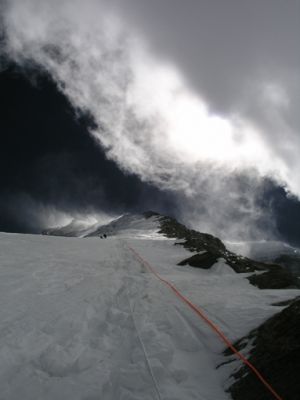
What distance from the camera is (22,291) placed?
30.4ft

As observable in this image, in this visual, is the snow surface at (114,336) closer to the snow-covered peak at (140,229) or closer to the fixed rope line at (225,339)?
the fixed rope line at (225,339)

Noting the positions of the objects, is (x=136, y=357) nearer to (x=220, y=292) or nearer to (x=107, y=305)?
(x=107, y=305)

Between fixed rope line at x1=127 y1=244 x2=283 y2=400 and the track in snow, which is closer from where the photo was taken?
fixed rope line at x1=127 y1=244 x2=283 y2=400

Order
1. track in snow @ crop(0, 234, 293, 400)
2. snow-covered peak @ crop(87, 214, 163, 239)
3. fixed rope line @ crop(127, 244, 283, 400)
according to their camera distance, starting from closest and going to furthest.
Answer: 1. fixed rope line @ crop(127, 244, 283, 400)
2. track in snow @ crop(0, 234, 293, 400)
3. snow-covered peak @ crop(87, 214, 163, 239)

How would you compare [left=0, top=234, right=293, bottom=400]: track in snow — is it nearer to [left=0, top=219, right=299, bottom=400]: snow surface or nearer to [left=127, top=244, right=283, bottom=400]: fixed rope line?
[left=0, top=219, right=299, bottom=400]: snow surface

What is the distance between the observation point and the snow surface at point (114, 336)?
4.54 meters

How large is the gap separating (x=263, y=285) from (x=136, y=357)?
785 centimetres

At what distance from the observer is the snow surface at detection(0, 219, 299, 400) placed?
4543 mm

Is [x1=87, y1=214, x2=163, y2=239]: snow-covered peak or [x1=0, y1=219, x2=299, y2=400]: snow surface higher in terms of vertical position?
[x1=87, y1=214, x2=163, y2=239]: snow-covered peak

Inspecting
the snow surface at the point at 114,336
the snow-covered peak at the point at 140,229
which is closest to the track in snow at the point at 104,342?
the snow surface at the point at 114,336

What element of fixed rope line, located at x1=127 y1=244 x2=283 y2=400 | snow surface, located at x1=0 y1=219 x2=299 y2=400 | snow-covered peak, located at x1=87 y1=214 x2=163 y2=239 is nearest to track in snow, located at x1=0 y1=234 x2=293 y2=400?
snow surface, located at x1=0 y1=219 x2=299 y2=400

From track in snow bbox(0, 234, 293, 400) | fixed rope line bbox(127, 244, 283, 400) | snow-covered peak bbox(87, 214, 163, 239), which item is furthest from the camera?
snow-covered peak bbox(87, 214, 163, 239)

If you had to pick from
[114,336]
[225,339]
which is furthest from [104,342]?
[225,339]

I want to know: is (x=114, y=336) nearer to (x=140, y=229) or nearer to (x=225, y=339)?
(x=225, y=339)
